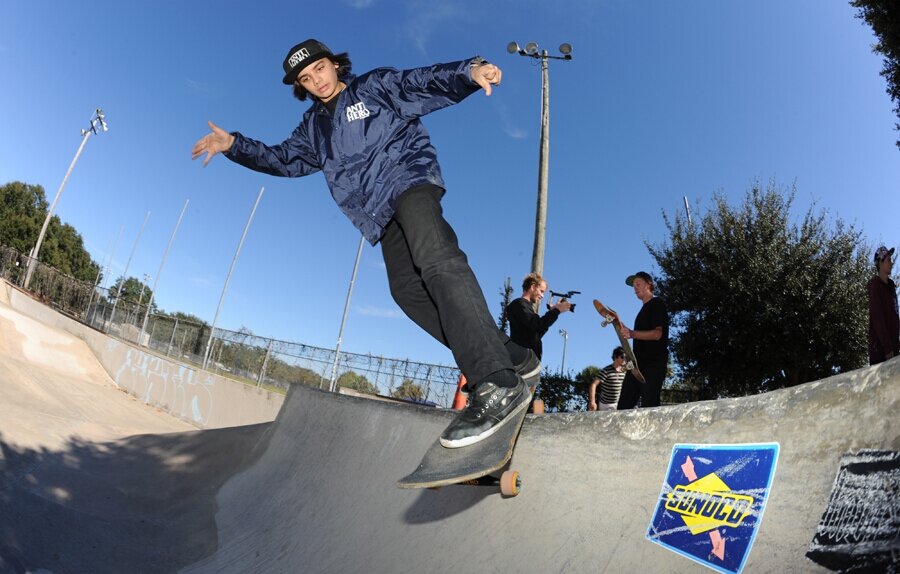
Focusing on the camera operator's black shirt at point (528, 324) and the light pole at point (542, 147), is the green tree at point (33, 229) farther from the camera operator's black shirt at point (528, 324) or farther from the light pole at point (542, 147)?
the camera operator's black shirt at point (528, 324)

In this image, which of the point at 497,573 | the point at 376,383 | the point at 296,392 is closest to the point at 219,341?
the point at 376,383

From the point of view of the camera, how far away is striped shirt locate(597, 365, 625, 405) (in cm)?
763

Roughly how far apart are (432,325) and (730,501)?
5.29 ft

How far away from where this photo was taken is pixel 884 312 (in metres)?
4.94

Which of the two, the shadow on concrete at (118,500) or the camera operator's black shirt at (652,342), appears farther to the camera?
the camera operator's black shirt at (652,342)

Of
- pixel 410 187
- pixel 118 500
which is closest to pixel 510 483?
pixel 410 187

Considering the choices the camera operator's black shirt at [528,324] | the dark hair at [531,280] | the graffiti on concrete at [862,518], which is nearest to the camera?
the graffiti on concrete at [862,518]

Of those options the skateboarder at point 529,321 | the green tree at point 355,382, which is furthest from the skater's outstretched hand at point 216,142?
the green tree at point 355,382

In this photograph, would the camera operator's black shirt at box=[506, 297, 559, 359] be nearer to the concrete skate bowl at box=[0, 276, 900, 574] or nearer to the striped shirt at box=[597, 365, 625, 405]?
the concrete skate bowl at box=[0, 276, 900, 574]

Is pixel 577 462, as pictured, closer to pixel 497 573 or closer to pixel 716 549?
pixel 497 573

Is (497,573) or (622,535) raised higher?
(622,535)

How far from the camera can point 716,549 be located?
4.80 feet

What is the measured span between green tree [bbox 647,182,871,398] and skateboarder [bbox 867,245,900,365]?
8736mm

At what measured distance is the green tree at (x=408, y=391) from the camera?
14234mm
